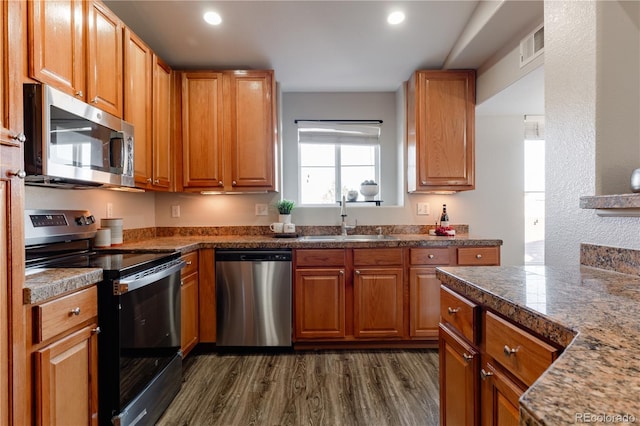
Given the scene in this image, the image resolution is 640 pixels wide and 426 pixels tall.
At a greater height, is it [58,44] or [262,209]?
[58,44]

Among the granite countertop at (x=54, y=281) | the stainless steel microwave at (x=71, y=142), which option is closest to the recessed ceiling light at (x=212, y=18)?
the stainless steel microwave at (x=71, y=142)

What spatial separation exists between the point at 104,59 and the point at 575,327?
2.48 m

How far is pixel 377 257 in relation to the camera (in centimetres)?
260

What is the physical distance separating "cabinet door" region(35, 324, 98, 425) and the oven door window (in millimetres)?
115

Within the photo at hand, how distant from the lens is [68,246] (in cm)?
186

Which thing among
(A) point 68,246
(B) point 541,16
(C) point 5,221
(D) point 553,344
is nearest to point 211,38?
(A) point 68,246

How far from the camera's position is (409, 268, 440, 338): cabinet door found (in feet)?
8.55

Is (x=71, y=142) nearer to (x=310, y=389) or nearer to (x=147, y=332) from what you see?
(x=147, y=332)

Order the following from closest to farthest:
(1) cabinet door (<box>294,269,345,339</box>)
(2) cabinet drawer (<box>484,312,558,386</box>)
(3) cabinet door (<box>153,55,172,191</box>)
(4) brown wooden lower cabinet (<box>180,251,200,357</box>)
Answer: (2) cabinet drawer (<box>484,312,558,386</box>)
(4) brown wooden lower cabinet (<box>180,251,200,357</box>)
(3) cabinet door (<box>153,55,172,191</box>)
(1) cabinet door (<box>294,269,345,339</box>)

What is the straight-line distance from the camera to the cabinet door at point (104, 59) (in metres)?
1.75

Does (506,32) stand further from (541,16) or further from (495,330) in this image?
(495,330)

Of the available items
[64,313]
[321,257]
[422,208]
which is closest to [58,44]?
[64,313]

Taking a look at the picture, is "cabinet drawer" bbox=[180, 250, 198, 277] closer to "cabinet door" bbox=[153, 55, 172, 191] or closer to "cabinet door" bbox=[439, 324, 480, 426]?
"cabinet door" bbox=[153, 55, 172, 191]

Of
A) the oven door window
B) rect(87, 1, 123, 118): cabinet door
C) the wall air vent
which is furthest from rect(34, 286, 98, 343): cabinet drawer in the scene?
the wall air vent
